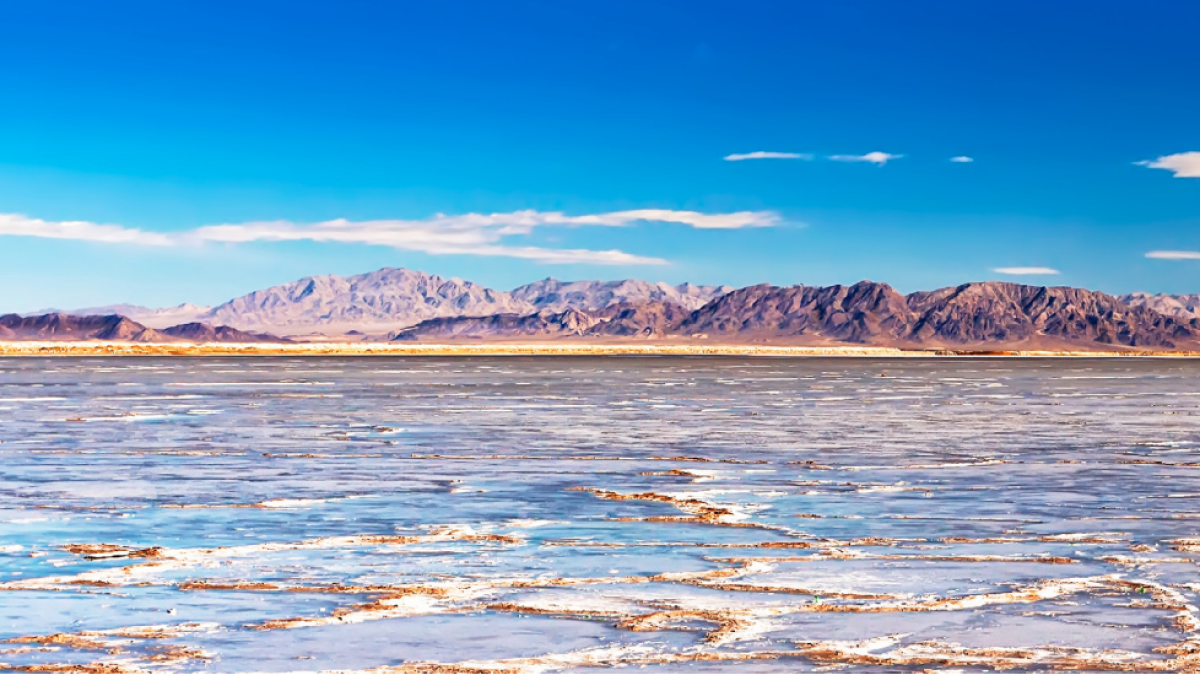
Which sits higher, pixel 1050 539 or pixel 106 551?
pixel 1050 539

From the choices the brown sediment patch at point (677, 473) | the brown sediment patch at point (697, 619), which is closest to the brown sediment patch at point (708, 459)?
the brown sediment patch at point (677, 473)

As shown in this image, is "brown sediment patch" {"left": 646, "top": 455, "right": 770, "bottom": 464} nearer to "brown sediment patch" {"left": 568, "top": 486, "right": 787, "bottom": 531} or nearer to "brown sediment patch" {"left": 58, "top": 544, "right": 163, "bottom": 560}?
"brown sediment patch" {"left": 568, "top": 486, "right": 787, "bottom": 531}

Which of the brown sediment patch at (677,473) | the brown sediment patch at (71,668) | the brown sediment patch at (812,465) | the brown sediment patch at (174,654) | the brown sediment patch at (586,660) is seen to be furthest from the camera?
the brown sediment patch at (812,465)

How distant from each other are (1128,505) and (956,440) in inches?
413

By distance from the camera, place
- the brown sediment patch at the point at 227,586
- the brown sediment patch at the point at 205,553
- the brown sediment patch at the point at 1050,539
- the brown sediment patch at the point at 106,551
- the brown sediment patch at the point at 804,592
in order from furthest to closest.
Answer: the brown sediment patch at the point at 1050,539
the brown sediment patch at the point at 106,551
the brown sediment patch at the point at 205,553
the brown sediment patch at the point at 227,586
the brown sediment patch at the point at 804,592

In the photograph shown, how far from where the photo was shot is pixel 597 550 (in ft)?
42.2

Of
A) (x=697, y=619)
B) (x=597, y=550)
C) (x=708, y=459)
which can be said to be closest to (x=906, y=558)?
(x=597, y=550)

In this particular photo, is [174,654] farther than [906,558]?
No

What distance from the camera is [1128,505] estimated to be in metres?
16.3

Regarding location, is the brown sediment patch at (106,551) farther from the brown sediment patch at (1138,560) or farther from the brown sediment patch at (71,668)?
the brown sediment patch at (1138,560)

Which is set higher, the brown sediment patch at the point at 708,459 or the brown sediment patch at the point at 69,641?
the brown sediment patch at the point at 708,459

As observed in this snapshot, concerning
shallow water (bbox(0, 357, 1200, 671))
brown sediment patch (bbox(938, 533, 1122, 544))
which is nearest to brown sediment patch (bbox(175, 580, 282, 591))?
shallow water (bbox(0, 357, 1200, 671))

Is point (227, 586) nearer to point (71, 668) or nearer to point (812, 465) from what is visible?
point (71, 668)

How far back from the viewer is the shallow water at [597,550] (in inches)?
351
